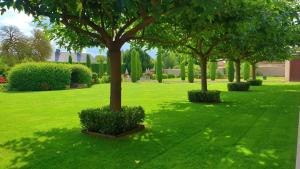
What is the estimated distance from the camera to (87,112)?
8.35 metres

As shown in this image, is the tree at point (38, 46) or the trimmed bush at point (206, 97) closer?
the trimmed bush at point (206, 97)

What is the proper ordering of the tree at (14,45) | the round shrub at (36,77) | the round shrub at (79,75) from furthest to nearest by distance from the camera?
the tree at (14,45)
the round shrub at (79,75)
the round shrub at (36,77)

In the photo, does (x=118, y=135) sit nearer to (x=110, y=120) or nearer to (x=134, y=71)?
(x=110, y=120)

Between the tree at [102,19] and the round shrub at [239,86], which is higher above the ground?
the tree at [102,19]

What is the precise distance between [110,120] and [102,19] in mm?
2590

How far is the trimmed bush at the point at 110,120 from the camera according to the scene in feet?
26.2

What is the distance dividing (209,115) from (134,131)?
4.05 metres

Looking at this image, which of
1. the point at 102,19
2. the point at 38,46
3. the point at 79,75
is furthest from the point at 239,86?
the point at 38,46

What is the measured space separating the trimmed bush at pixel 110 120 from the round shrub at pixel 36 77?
738 inches

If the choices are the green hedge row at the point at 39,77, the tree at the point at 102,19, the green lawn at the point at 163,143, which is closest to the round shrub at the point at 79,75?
the green hedge row at the point at 39,77

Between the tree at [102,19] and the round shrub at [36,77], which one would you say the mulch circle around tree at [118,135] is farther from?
the round shrub at [36,77]

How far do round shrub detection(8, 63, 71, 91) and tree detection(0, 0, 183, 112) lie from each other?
1689 cm

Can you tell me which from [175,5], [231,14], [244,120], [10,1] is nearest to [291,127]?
[244,120]

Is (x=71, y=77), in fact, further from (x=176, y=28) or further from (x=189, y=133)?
(x=189, y=133)
